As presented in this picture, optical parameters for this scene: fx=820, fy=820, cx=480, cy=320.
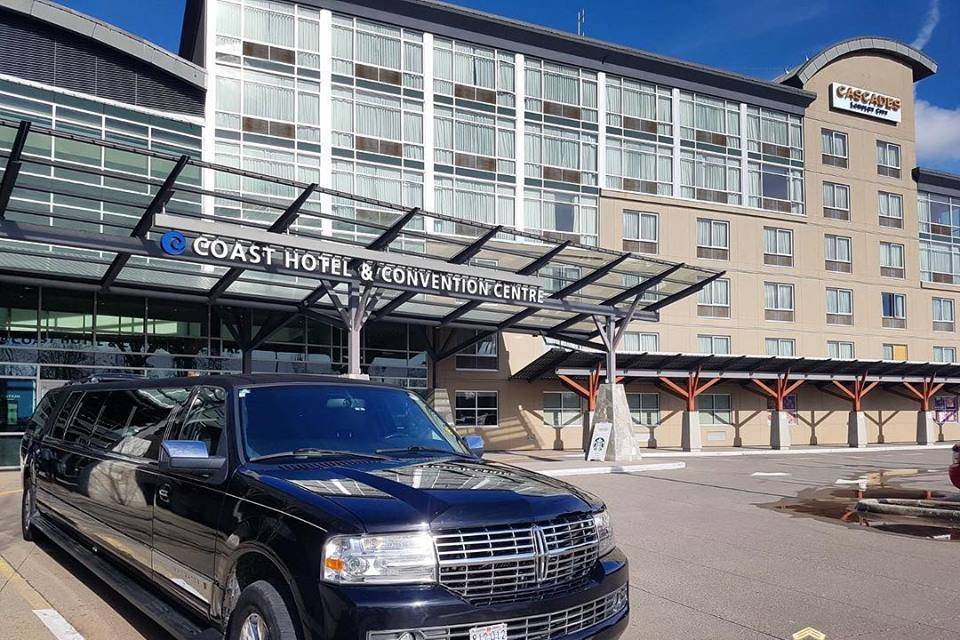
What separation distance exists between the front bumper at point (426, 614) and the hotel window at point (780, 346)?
3402 centimetres

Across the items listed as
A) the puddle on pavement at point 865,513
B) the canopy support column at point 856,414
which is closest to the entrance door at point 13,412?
the puddle on pavement at point 865,513

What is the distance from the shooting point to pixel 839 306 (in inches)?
1510

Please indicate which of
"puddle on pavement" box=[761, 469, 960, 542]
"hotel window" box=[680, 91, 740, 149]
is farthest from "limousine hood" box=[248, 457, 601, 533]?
"hotel window" box=[680, 91, 740, 149]

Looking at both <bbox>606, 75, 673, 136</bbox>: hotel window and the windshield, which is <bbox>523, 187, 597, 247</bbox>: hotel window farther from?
the windshield

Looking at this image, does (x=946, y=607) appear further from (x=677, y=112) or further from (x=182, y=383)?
(x=677, y=112)

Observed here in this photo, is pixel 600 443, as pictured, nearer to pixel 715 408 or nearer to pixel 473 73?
Answer: pixel 715 408

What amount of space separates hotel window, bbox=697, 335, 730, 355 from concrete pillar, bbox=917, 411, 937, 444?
9840 millimetres

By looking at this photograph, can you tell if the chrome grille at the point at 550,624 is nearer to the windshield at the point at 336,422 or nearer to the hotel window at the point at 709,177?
the windshield at the point at 336,422

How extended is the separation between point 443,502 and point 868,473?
1950cm

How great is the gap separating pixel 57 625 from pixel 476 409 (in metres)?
24.0

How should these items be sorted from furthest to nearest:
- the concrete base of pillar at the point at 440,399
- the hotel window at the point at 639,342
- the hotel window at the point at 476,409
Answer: the hotel window at the point at 639,342 → the hotel window at the point at 476,409 → the concrete base of pillar at the point at 440,399

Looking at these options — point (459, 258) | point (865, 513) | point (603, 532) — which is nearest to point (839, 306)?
point (459, 258)

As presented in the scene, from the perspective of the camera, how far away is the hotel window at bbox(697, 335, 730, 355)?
34469 millimetres

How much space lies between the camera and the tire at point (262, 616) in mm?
3768
